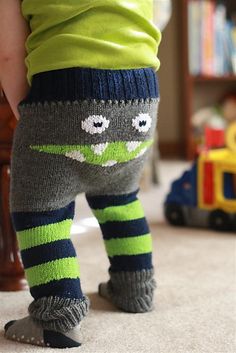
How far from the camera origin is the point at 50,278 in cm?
97

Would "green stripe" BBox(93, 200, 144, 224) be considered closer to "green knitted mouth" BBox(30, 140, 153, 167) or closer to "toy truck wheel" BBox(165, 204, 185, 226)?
"green knitted mouth" BBox(30, 140, 153, 167)

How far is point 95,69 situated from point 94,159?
0.14 m

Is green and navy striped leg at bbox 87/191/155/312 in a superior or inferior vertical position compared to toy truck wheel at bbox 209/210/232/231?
superior

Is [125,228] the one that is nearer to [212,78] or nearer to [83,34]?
[83,34]

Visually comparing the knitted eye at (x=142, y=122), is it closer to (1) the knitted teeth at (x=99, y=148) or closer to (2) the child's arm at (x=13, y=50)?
(1) the knitted teeth at (x=99, y=148)

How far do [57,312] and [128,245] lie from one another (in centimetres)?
21

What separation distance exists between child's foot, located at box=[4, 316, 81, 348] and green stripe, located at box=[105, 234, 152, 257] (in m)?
0.18

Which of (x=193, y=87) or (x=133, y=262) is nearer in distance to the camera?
(x=133, y=262)

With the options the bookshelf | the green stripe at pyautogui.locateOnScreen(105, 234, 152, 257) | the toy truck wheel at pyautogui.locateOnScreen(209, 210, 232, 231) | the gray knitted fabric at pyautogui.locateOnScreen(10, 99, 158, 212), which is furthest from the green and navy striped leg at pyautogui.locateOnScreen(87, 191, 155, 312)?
the bookshelf

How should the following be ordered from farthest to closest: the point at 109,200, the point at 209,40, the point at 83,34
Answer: the point at 209,40, the point at 109,200, the point at 83,34

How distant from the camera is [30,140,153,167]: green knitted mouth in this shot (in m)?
0.95

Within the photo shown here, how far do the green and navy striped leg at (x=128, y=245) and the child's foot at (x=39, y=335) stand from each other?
0.17m

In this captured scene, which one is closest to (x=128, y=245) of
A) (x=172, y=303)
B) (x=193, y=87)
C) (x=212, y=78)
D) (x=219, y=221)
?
(x=172, y=303)

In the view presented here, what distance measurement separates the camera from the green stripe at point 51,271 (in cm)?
97
